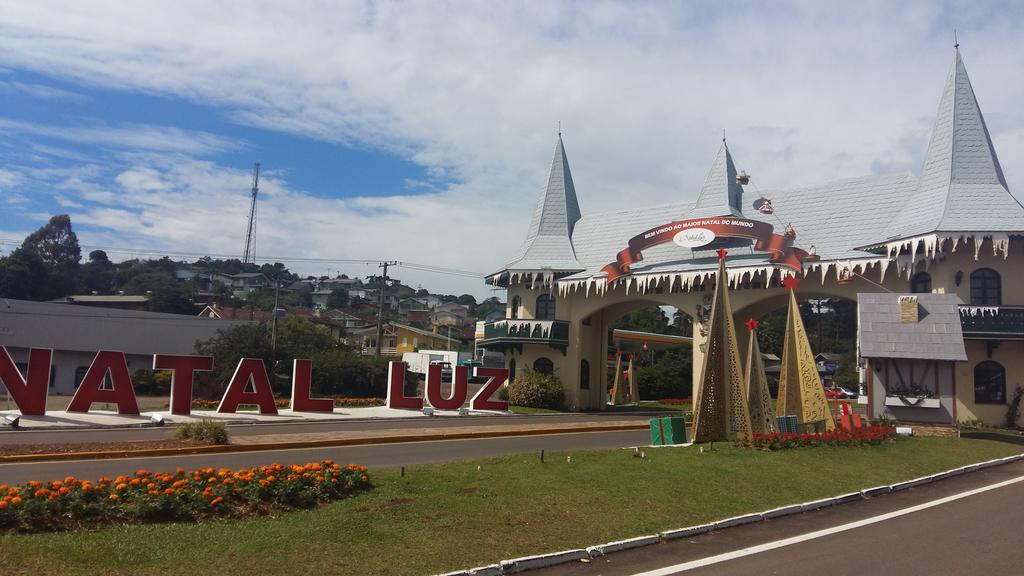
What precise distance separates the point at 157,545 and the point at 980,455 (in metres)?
20.5

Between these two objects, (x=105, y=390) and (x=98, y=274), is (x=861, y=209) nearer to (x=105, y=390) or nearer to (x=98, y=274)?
(x=105, y=390)

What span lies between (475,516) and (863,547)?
5.28 m

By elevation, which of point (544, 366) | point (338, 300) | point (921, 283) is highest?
point (338, 300)

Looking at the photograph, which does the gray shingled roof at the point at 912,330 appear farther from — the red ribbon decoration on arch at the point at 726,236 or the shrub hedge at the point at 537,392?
the shrub hedge at the point at 537,392

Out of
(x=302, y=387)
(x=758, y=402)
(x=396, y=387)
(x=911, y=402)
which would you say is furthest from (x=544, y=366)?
(x=758, y=402)

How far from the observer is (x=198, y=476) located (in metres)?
11.5

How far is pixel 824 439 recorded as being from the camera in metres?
19.3

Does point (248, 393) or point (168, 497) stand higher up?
point (248, 393)

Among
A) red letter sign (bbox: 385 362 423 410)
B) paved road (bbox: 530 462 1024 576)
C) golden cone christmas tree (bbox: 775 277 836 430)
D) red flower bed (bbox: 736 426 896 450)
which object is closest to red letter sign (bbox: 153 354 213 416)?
red letter sign (bbox: 385 362 423 410)

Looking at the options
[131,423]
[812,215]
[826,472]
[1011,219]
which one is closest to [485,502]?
[826,472]

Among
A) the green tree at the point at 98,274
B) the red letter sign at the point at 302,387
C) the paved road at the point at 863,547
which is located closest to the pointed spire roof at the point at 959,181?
the paved road at the point at 863,547

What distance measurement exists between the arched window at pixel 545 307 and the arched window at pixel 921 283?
731 inches

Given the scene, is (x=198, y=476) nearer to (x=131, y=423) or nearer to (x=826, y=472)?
(x=826, y=472)

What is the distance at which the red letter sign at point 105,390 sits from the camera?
26.2 metres
